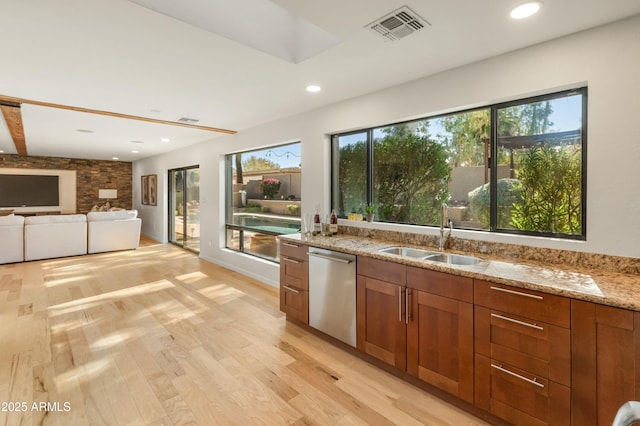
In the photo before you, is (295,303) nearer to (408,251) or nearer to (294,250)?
(294,250)

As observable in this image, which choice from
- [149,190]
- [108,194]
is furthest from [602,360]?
[108,194]

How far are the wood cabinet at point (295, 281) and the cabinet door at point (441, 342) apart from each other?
46.0 inches

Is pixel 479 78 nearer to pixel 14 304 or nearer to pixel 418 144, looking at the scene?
pixel 418 144

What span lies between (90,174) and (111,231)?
4.11m

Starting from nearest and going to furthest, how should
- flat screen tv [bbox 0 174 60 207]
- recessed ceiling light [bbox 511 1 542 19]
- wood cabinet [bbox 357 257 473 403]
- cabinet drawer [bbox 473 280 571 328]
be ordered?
cabinet drawer [bbox 473 280 571 328] → recessed ceiling light [bbox 511 1 542 19] → wood cabinet [bbox 357 257 473 403] → flat screen tv [bbox 0 174 60 207]

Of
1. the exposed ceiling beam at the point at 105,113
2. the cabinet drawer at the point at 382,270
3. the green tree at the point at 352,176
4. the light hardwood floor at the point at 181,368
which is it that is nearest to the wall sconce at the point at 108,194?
the light hardwood floor at the point at 181,368

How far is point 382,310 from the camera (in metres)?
2.43

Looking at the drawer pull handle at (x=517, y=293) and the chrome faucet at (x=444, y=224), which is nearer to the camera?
the drawer pull handle at (x=517, y=293)

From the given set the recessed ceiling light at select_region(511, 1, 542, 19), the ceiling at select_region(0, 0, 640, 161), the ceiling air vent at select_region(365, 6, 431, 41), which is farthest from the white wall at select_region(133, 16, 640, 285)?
the ceiling air vent at select_region(365, 6, 431, 41)

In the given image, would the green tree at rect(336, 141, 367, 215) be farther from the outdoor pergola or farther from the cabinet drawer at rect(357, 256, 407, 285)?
the outdoor pergola

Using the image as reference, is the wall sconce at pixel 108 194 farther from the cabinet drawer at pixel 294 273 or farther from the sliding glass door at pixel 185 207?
the cabinet drawer at pixel 294 273

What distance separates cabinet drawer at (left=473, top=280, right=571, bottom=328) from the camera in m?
1.58

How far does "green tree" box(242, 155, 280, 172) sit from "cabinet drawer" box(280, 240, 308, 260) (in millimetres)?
1831

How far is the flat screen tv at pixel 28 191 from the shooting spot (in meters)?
8.61
